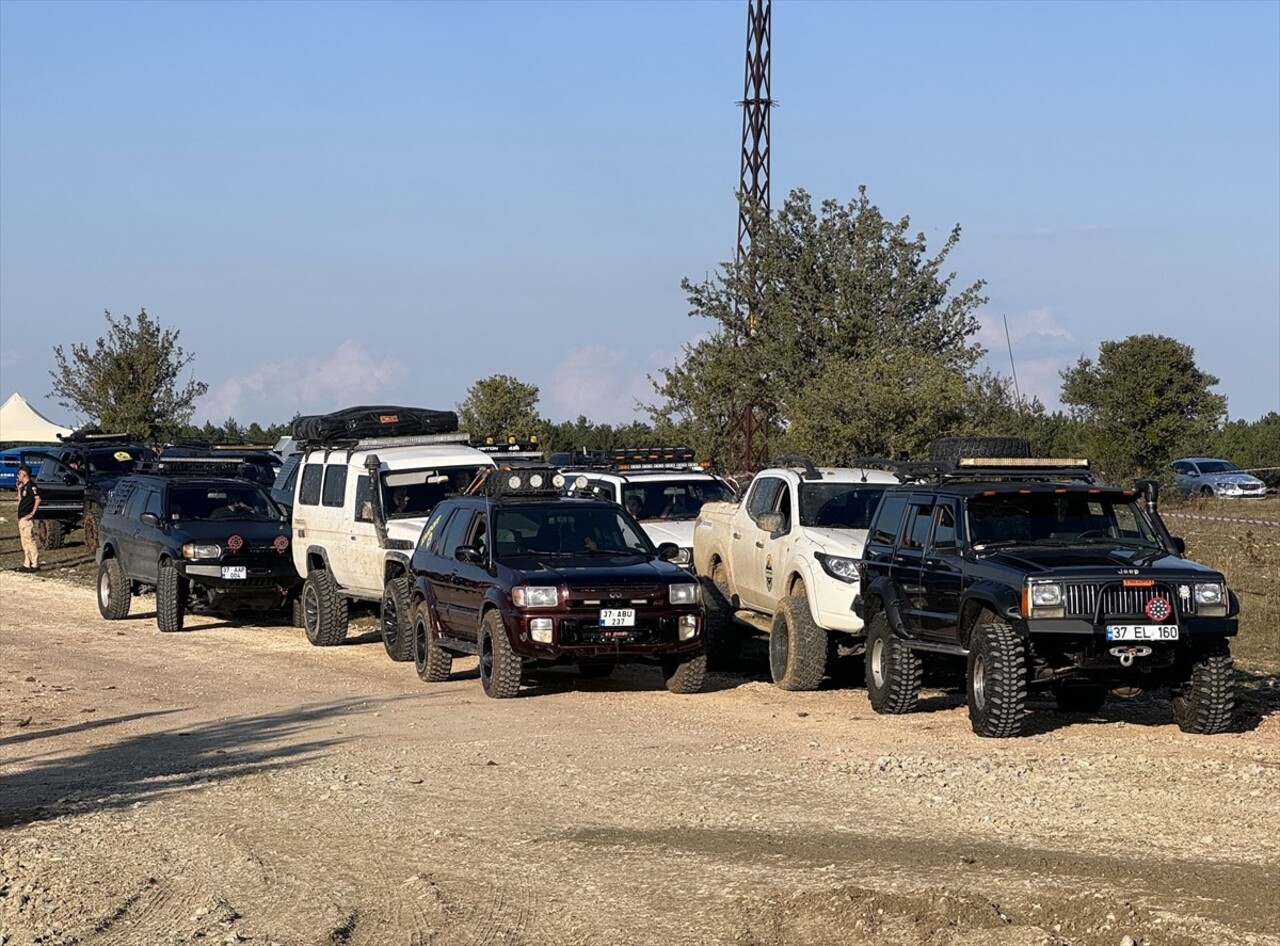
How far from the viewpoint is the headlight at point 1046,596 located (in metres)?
12.7

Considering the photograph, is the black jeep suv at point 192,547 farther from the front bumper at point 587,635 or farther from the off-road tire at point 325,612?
the front bumper at point 587,635

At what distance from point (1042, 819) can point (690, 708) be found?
5522 millimetres

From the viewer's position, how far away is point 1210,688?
13.0 m

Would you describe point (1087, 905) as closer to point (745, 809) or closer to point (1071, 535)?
point (745, 809)

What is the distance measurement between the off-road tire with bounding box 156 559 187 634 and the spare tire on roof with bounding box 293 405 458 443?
2.32 m

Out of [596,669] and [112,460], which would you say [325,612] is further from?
[112,460]

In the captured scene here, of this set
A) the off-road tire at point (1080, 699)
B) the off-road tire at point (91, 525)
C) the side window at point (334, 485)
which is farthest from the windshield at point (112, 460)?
the off-road tire at point (1080, 699)

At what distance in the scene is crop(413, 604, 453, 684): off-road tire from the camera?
56.9 feet

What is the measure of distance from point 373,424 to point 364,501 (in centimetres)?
249

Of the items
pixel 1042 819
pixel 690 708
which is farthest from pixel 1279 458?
pixel 1042 819

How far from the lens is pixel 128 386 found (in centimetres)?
5466

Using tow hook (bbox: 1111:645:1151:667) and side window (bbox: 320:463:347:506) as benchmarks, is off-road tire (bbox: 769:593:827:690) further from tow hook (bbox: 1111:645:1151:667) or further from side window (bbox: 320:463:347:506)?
side window (bbox: 320:463:347:506)

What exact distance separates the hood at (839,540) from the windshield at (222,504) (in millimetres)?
9466

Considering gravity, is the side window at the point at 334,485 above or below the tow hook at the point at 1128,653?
above
